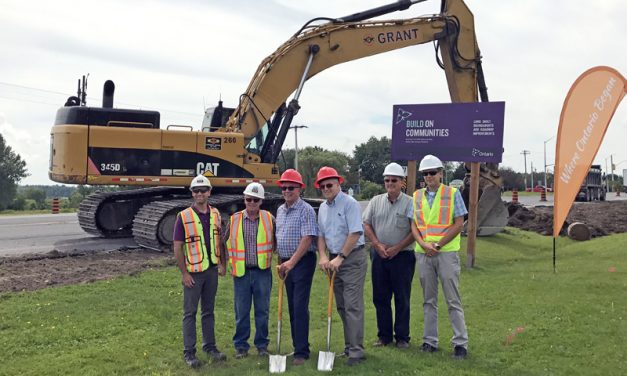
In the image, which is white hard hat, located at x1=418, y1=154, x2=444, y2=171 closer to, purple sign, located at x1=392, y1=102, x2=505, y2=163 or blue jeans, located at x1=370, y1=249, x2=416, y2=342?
blue jeans, located at x1=370, y1=249, x2=416, y2=342

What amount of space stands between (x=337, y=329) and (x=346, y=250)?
1793 millimetres

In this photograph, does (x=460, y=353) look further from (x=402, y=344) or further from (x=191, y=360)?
(x=191, y=360)

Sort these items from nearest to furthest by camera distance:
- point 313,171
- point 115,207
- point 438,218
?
point 438,218
point 115,207
point 313,171

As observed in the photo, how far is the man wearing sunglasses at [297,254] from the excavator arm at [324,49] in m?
8.97

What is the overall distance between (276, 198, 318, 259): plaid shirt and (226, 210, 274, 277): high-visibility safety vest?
0.47 ft

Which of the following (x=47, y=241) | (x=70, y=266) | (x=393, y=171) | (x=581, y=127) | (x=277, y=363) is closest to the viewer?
(x=277, y=363)

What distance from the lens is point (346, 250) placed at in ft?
18.7

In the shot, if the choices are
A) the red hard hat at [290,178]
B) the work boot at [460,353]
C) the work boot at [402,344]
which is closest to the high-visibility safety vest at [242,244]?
the red hard hat at [290,178]

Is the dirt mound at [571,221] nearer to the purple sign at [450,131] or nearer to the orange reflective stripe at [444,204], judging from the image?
the purple sign at [450,131]

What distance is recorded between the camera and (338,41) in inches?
583

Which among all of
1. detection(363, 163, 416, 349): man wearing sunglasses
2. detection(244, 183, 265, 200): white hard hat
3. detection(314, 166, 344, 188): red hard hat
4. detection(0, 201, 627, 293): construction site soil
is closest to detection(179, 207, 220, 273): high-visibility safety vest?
detection(244, 183, 265, 200): white hard hat

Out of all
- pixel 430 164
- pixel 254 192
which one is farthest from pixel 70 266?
pixel 430 164

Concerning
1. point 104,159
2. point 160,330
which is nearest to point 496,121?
point 160,330

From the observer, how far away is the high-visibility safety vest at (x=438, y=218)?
19.6 ft
